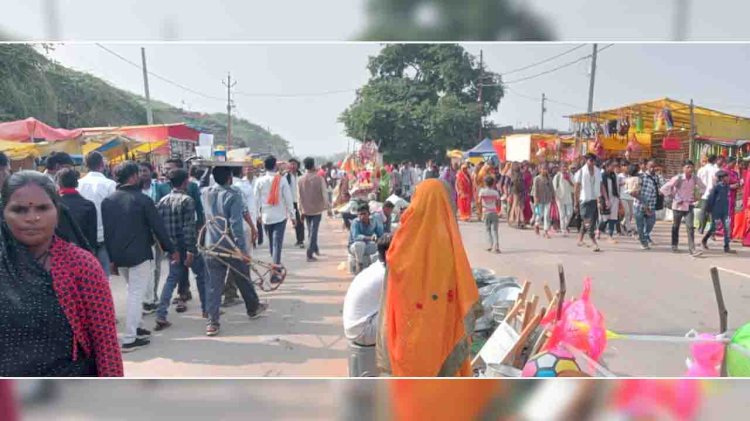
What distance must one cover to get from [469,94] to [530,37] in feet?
3.95

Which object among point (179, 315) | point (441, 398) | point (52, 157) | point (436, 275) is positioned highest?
point (52, 157)

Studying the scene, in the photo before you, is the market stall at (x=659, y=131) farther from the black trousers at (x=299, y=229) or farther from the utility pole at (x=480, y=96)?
the black trousers at (x=299, y=229)

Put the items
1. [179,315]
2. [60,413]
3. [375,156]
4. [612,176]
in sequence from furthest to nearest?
[612,176] < [179,315] < [375,156] < [60,413]

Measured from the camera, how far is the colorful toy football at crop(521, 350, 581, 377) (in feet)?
8.38

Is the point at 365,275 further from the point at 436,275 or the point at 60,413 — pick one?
the point at 60,413

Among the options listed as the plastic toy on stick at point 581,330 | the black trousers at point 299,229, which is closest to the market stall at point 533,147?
the plastic toy on stick at point 581,330

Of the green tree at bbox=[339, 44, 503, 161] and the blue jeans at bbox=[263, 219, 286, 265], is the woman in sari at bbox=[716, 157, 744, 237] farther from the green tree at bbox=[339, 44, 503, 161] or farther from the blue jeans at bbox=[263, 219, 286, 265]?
the blue jeans at bbox=[263, 219, 286, 265]

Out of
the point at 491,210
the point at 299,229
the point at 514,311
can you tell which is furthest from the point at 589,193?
the point at 514,311

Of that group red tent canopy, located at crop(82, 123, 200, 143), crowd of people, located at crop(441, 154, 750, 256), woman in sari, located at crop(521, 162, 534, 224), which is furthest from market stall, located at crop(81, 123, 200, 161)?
woman in sari, located at crop(521, 162, 534, 224)

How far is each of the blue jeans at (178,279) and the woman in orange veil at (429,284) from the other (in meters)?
2.68

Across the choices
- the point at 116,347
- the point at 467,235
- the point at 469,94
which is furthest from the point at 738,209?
the point at 116,347

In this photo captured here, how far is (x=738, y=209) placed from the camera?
7992 millimetres

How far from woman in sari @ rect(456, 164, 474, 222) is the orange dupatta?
1855 mm

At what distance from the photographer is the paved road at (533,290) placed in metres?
3.58
